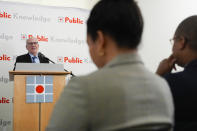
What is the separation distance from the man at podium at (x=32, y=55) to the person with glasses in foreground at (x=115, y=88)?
3733 mm

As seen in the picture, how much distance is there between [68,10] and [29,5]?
2.22 ft

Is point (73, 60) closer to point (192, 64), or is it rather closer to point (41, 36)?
point (41, 36)

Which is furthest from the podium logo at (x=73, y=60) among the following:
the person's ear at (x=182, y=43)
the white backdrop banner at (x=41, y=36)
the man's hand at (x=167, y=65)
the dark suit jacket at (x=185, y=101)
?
the dark suit jacket at (x=185, y=101)

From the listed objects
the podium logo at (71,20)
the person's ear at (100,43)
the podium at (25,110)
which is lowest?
the podium at (25,110)

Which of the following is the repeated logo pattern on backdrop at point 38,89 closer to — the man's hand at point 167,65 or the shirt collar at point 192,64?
the man's hand at point 167,65

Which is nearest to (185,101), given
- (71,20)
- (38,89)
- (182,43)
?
(182,43)

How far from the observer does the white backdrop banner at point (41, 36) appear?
4.43 meters

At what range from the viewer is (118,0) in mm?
829

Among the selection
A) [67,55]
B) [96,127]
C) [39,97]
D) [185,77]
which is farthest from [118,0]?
[67,55]

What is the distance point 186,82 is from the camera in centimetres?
112

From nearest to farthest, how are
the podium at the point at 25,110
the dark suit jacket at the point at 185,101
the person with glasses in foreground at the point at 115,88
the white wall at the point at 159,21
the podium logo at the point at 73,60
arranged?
the person with glasses in foreground at the point at 115,88
the dark suit jacket at the point at 185,101
the podium at the point at 25,110
the podium logo at the point at 73,60
the white wall at the point at 159,21

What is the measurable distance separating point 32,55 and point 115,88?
156 inches

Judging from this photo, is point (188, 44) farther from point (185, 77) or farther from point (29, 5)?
point (29, 5)

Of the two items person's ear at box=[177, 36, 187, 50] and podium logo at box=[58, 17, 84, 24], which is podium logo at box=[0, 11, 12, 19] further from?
person's ear at box=[177, 36, 187, 50]
